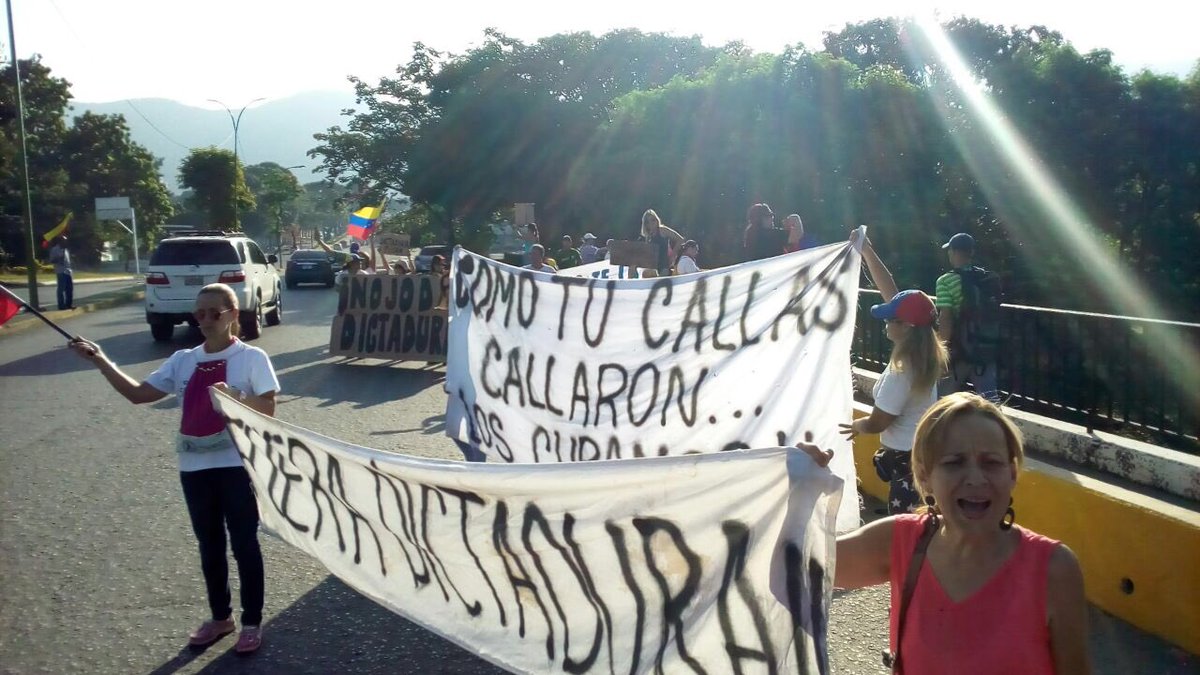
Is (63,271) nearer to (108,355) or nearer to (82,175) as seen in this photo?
(108,355)

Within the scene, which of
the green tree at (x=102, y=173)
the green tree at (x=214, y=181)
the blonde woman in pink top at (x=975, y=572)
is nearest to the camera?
the blonde woman in pink top at (x=975, y=572)

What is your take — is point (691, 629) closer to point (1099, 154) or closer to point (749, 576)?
point (749, 576)

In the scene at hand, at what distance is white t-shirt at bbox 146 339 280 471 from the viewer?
15.0 ft

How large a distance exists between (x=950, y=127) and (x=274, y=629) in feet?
86.7

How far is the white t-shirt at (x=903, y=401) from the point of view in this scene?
462cm

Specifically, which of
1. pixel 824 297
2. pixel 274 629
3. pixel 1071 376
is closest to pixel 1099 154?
pixel 1071 376

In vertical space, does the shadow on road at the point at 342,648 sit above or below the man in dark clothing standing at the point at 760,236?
below

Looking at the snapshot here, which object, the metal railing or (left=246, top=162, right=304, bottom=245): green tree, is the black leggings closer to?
the metal railing

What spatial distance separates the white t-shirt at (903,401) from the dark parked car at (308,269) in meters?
37.6

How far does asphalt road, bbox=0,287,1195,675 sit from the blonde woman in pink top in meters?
2.23

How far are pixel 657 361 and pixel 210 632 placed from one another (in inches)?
101

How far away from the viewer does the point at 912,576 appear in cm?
241

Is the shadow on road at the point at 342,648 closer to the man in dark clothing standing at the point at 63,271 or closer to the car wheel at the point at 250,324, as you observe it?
the car wheel at the point at 250,324

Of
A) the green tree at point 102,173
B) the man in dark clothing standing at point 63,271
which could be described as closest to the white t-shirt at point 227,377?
the man in dark clothing standing at point 63,271
